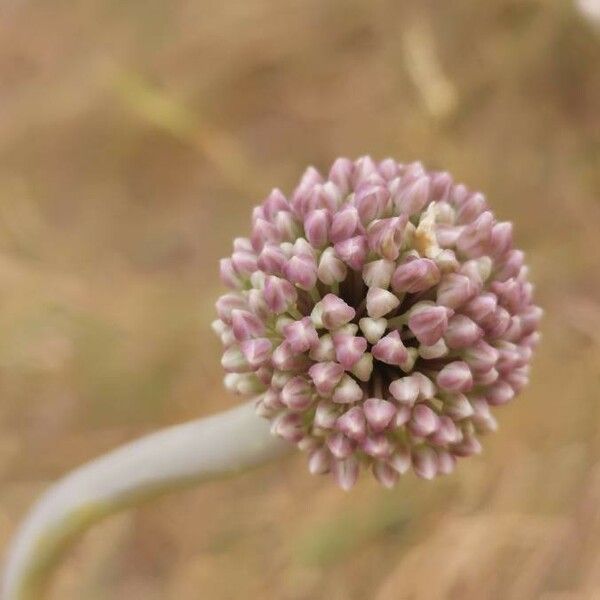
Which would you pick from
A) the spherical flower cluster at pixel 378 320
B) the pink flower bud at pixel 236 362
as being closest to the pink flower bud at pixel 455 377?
the spherical flower cluster at pixel 378 320

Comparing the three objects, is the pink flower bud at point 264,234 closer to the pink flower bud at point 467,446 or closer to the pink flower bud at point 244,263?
the pink flower bud at point 244,263

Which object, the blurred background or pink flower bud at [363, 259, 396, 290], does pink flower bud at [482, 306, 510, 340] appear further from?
the blurred background

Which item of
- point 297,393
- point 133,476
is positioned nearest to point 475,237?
point 297,393

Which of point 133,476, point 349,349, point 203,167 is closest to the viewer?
point 349,349

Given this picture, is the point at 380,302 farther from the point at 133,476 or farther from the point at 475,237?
the point at 133,476

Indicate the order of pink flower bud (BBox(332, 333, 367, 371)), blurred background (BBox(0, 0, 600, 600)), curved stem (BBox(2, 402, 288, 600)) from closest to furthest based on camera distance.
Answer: pink flower bud (BBox(332, 333, 367, 371)), curved stem (BBox(2, 402, 288, 600)), blurred background (BBox(0, 0, 600, 600))

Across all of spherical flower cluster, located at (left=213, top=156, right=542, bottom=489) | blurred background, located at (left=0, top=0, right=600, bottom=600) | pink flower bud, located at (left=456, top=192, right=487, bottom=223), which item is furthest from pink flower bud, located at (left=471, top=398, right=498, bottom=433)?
blurred background, located at (left=0, top=0, right=600, bottom=600)

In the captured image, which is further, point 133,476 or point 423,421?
point 133,476

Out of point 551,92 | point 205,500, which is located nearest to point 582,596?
point 205,500
